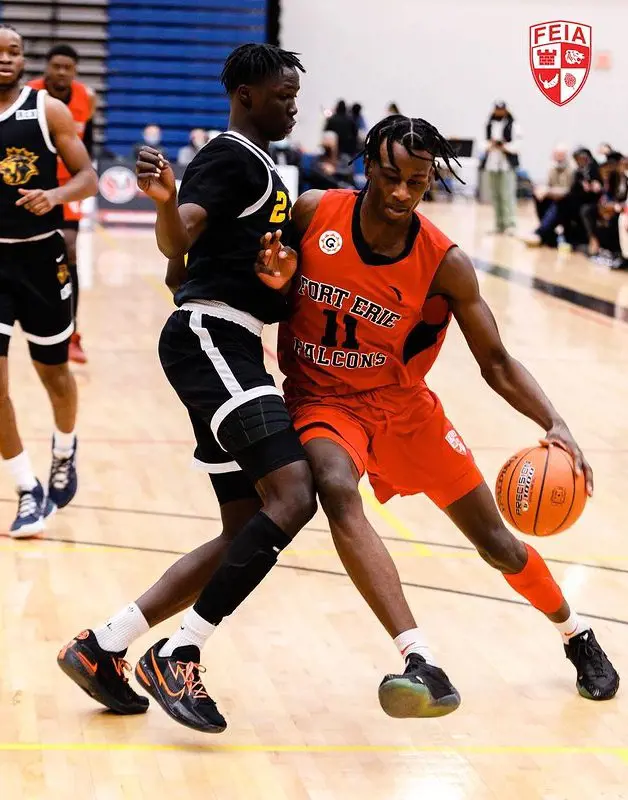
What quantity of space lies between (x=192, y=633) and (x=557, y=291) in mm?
10697

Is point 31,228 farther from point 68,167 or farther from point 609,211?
point 609,211

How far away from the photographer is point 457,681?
427 cm

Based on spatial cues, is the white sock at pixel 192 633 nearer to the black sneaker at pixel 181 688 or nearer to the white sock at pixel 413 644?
the black sneaker at pixel 181 688

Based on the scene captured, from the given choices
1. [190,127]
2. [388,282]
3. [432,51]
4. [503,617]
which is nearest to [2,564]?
[503,617]

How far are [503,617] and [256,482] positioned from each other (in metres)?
1.58

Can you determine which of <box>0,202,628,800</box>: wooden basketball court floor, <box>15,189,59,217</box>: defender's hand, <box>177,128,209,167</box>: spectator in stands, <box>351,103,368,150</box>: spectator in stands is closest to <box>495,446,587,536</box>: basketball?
<box>0,202,628,800</box>: wooden basketball court floor

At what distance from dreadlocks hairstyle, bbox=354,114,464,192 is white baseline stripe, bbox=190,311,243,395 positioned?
66cm

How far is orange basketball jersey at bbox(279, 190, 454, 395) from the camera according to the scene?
3822 millimetres

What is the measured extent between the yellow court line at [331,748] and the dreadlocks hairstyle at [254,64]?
1.85m

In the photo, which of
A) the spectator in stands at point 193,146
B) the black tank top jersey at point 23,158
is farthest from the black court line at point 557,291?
the black tank top jersey at point 23,158

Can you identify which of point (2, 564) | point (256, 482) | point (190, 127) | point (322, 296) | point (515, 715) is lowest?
point (190, 127)

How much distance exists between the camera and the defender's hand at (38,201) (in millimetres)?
5387

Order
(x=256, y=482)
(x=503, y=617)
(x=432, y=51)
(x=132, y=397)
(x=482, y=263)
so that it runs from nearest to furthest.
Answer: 1. (x=256, y=482)
2. (x=503, y=617)
3. (x=132, y=397)
4. (x=482, y=263)
5. (x=432, y=51)

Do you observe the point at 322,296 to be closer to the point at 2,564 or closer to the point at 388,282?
the point at 388,282
